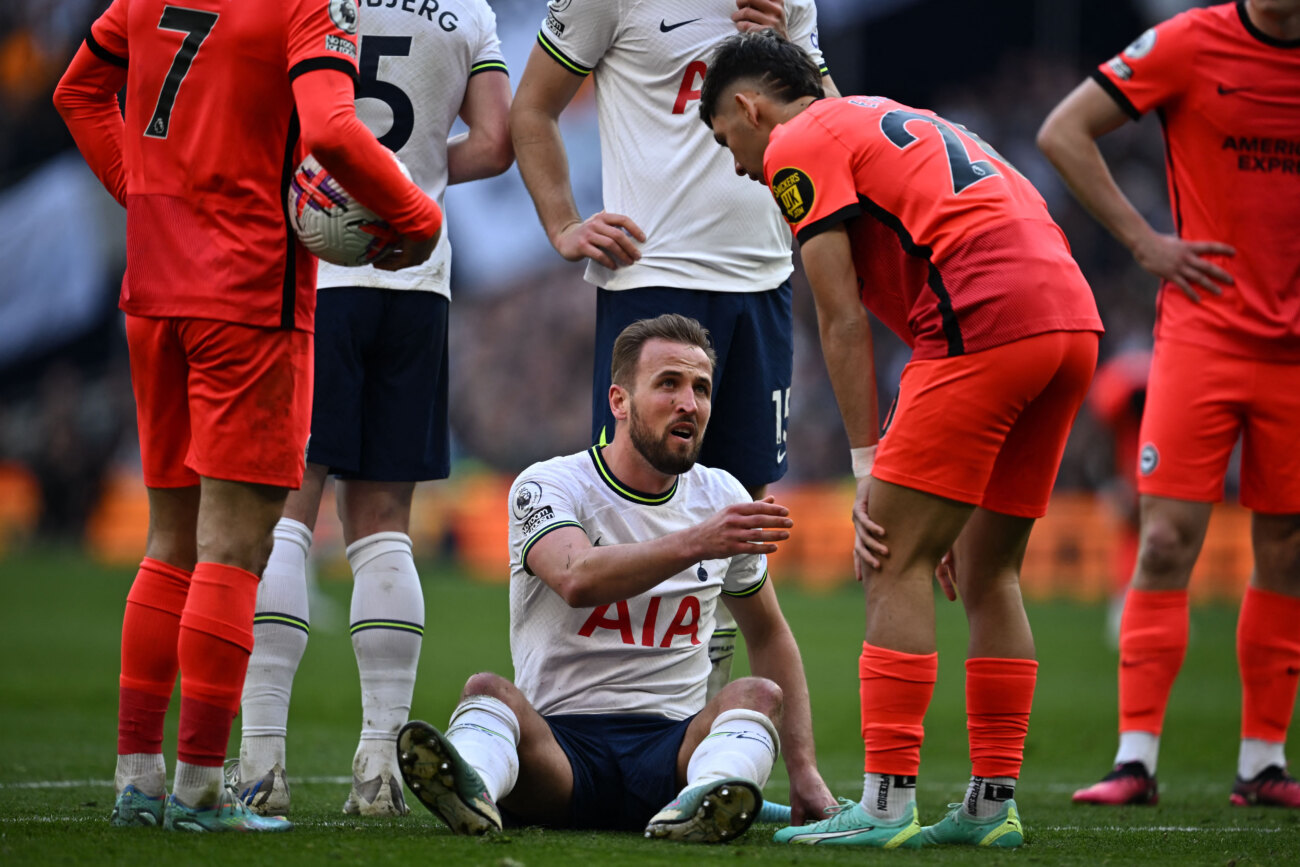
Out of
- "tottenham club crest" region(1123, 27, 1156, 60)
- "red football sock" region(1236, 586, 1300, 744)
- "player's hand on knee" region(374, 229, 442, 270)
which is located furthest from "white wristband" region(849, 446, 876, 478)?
"tottenham club crest" region(1123, 27, 1156, 60)

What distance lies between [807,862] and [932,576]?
802 millimetres

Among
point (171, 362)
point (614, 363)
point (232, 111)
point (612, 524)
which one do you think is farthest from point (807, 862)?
point (232, 111)

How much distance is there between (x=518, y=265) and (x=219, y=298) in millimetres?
19605

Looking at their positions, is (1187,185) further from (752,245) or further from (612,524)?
(612,524)

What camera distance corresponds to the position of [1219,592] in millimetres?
17844

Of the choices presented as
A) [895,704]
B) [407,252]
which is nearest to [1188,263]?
[895,704]

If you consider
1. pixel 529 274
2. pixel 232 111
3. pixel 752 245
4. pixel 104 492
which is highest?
pixel 232 111

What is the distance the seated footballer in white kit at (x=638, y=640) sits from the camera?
139 inches

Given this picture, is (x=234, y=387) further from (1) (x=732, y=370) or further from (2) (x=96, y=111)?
(1) (x=732, y=370)

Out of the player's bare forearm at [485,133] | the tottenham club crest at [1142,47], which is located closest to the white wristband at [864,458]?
the player's bare forearm at [485,133]

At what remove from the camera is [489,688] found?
3703 millimetres

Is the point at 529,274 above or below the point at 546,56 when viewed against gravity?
below

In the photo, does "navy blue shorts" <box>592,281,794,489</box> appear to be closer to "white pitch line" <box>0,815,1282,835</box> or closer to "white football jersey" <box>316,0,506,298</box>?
"white football jersey" <box>316,0,506,298</box>

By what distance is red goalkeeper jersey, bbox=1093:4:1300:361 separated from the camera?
5.04 metres
